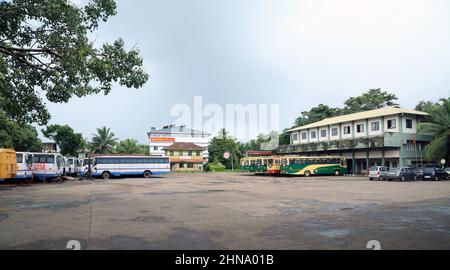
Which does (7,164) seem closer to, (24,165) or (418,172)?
(24,165)

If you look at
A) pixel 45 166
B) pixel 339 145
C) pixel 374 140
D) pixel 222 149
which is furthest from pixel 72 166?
pixel 374 140

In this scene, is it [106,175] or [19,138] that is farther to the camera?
[19,138]

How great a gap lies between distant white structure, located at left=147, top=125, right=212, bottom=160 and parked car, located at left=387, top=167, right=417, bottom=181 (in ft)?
184

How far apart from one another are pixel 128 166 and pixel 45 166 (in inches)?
369

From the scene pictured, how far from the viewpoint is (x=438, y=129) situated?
36750 millimetres

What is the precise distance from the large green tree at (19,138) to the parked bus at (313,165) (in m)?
30.2

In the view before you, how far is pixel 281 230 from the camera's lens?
8.09m

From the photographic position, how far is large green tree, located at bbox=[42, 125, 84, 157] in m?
55.0

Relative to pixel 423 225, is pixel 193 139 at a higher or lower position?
higher

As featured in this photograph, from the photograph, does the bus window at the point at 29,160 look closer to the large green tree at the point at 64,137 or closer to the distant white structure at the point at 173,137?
the large green tree at the point at 64,137

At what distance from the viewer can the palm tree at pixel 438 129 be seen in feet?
117
